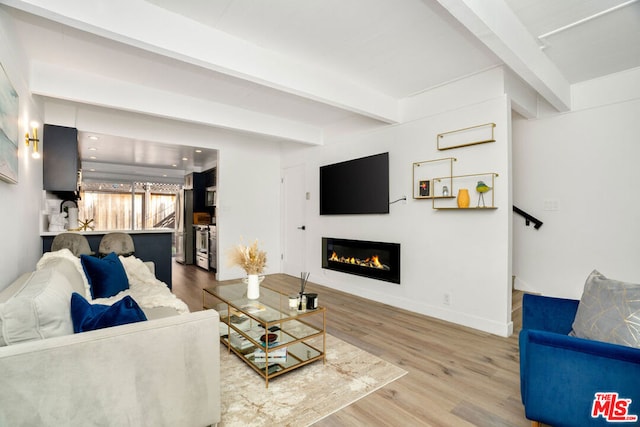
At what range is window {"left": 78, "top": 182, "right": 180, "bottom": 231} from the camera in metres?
8.59

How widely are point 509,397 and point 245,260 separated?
2126mm

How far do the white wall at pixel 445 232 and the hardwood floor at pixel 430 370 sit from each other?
0.23 meters

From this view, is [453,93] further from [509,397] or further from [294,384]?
[294,384]

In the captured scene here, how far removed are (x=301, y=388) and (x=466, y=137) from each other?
2903 millimetres

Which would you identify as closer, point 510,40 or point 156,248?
point 510,40

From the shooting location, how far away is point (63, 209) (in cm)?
473

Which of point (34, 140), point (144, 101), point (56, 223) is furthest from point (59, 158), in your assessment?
point (144, 101)

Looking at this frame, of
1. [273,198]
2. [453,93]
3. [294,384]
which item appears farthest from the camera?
[273,198]

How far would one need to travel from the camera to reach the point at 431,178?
3.63m

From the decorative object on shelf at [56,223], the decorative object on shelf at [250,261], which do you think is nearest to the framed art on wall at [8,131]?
the decorative object on shelf at [250,261]

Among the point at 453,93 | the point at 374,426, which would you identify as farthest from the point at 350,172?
the point at 374,426

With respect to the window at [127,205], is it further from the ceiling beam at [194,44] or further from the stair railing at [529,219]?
the stair railing at [529,219]

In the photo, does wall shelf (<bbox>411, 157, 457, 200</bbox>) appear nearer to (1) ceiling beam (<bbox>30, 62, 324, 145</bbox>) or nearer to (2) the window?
(1) ceiling beam (<bbox>30, 62, 324, 145</bbox>)

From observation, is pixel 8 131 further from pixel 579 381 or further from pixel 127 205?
pixel 127 205
